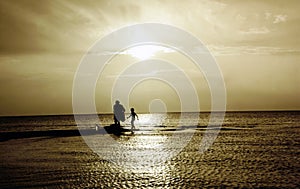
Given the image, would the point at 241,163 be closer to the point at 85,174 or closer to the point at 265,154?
the point at 265,154

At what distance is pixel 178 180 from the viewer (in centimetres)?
1753

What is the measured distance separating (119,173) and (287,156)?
13.3 metres

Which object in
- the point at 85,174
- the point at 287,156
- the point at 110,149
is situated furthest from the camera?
the point at 110,149

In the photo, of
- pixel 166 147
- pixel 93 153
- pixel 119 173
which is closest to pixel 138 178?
pixel 119 173

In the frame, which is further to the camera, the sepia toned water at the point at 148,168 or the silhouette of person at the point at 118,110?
the silhouette of person at the point at 118,110

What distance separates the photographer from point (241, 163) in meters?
22.9

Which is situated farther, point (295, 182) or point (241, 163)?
point (241, 163)

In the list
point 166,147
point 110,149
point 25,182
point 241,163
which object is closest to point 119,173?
point 25,182

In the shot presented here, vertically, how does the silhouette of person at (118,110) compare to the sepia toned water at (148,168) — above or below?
above

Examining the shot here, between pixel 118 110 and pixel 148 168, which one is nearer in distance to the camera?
pixel 148 168

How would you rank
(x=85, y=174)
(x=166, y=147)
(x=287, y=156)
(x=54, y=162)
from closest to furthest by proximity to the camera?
1. (x=85, y=174)
2. (x=54, y=162)
3. (x=287, y=156)
4. (x=166, y=147)

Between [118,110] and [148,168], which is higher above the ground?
[118,110]

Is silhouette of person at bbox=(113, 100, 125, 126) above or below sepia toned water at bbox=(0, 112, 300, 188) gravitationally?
above

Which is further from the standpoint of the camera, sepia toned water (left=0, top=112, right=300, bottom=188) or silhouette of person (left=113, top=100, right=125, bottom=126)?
silhouette of person (left=113, top=100, right=125, bottom=126)
